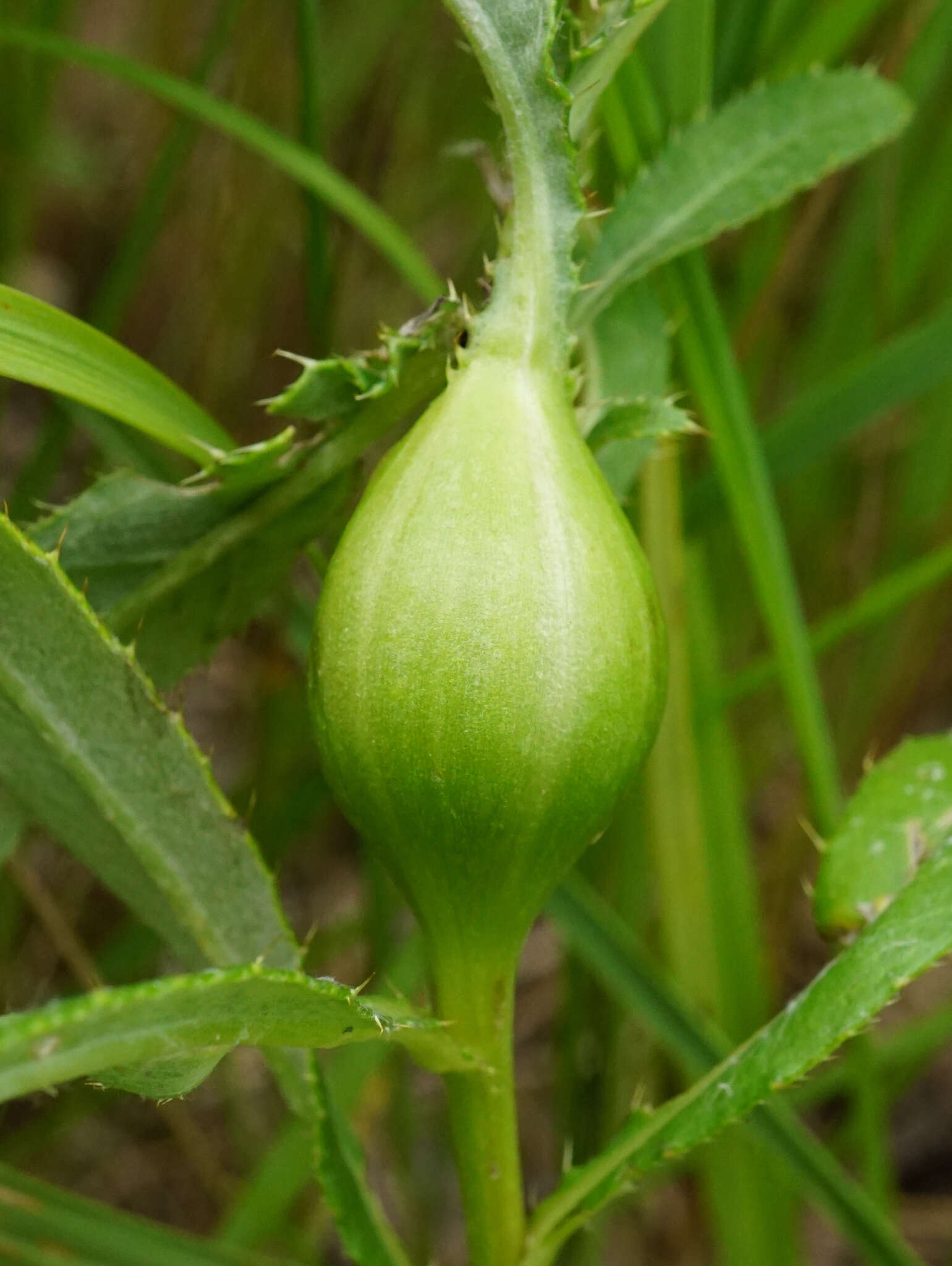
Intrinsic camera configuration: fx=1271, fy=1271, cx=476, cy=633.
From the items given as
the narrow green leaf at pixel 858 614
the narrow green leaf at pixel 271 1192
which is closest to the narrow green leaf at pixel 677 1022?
the narrow green leaf at pixel 858 614

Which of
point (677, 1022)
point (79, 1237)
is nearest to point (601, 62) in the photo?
point (677, 1022)

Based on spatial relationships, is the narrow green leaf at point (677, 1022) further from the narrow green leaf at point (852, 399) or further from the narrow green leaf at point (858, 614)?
the narrow green leaf at point (852, 399)

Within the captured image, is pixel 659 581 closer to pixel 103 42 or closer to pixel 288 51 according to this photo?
pixel 288 51

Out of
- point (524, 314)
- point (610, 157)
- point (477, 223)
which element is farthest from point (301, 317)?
point (524, 314)

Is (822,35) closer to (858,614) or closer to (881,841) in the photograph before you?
(858,614)

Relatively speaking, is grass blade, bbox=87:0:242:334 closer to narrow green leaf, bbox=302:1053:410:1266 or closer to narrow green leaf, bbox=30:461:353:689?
narrow green leaf, bbox=30:461:353:689

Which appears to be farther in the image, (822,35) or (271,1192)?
(271,1192)

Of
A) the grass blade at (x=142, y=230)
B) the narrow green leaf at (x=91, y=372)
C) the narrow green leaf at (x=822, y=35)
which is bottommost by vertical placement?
the narrow green leaf at (x=91, y=372)
